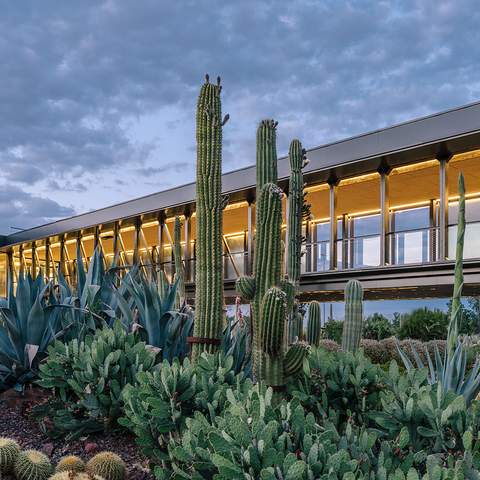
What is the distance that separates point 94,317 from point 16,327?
32.2 inches

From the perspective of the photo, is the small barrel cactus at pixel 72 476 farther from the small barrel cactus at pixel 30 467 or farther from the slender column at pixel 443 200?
the slender column at pixel 443 200

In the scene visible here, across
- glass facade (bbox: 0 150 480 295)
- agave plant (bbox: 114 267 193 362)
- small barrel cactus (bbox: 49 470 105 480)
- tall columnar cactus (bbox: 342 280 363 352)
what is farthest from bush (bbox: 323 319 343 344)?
small barrel cactus (bbox: 49 470 105 480)

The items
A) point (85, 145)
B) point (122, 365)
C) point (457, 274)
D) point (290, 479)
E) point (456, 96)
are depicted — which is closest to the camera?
point (290, 479)

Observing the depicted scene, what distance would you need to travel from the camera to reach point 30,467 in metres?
4.50

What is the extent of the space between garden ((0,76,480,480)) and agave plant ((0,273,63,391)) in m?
0.02

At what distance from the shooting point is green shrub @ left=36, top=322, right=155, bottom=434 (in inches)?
203

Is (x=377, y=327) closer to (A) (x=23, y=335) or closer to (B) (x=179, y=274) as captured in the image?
(B) (x=179, y=274)

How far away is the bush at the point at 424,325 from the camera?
63.5ft

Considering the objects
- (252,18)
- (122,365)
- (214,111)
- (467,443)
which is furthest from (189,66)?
(467,443)

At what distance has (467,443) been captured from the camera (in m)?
3.04

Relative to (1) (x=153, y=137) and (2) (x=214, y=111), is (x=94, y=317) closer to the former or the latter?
(2) (x=214, y=111)

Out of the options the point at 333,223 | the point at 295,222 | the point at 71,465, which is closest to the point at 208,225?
the point at 71,465

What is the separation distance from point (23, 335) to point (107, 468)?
290 centimetres

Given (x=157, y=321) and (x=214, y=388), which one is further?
(x=157, y=321)
